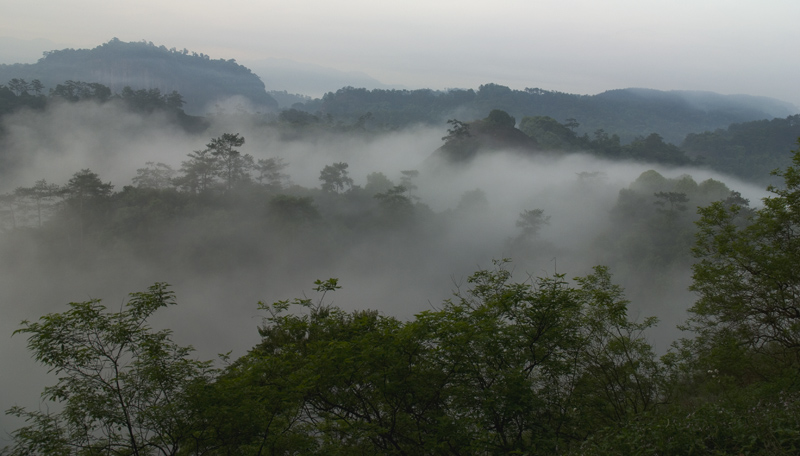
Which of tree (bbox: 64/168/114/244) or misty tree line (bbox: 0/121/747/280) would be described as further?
misty tree line (bbox: 0/121/747/280)

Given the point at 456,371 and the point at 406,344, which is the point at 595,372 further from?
the point at 406,344

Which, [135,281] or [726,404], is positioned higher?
[726,404]

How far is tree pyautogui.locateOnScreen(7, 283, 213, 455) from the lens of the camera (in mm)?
5711

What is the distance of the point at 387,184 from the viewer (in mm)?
64000

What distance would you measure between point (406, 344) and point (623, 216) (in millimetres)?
55394

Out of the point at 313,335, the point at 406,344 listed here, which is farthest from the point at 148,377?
the point at 406,344

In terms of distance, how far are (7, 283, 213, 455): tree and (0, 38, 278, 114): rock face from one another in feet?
504

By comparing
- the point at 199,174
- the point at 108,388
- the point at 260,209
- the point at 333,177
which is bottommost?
the point at 260,209

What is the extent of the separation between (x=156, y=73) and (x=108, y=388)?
169 meters

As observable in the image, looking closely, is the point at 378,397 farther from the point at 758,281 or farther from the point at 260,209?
the point at 260,209

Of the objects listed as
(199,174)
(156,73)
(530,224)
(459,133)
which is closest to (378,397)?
(199,174)

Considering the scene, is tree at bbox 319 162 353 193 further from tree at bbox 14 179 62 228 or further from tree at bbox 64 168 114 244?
tree at bbox 14 179 62 228

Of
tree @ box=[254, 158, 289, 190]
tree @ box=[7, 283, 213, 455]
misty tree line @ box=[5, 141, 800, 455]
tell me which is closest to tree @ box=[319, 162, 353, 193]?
tree @ box=[254, 158, 289, 190]

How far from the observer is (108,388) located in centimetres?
604
